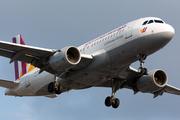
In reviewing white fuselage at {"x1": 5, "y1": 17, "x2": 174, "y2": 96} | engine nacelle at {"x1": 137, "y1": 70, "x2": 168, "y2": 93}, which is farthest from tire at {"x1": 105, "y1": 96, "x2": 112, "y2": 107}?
engine nacelle at {"x1": 137, "y1": 70, "x2": 168, "y2": 93}

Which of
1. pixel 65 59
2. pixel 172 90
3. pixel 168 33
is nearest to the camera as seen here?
pixel 168 33

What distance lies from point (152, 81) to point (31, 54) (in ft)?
43.3

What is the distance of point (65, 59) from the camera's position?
2850 cm

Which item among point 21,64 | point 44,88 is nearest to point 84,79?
point 44,88

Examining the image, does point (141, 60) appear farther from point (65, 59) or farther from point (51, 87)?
point (51, 87)

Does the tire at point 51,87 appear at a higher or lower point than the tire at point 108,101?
higher

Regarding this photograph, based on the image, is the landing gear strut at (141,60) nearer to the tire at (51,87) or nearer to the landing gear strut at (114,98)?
the landing gear strut at (114,98)

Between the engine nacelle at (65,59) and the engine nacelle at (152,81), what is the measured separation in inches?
388

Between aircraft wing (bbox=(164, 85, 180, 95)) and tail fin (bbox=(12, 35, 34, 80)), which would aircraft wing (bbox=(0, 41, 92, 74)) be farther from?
aircraft wing (bbox=(164, 85, 180, 95))

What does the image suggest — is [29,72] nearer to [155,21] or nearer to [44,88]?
[44,88]

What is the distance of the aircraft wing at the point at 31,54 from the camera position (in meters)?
29.2

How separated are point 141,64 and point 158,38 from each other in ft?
9.56

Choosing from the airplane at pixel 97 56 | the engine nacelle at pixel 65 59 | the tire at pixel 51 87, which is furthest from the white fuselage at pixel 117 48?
the engine nacelle at pixel 65 59

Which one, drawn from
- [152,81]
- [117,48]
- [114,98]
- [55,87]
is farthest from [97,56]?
[152,81]
